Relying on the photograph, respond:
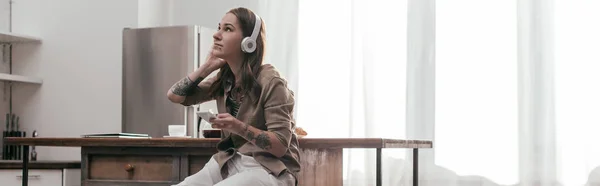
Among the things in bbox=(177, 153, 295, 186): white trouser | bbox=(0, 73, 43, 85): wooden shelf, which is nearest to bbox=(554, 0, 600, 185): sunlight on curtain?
bbox=(177, 153, 295, 186): white trouser

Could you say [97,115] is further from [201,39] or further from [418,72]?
[418,72]

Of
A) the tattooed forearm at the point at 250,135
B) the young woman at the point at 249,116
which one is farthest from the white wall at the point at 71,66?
the tattooed forearm at the point at 250,135

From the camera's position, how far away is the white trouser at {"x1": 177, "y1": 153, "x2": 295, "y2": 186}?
2750mm

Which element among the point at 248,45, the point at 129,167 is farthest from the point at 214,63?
the point at 129,167

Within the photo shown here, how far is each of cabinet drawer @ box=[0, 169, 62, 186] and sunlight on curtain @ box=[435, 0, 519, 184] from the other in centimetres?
245

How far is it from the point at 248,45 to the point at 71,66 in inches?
154

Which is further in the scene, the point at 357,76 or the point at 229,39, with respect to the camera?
the point at 357,76

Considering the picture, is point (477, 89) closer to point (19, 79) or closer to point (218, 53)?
point (218, 53)

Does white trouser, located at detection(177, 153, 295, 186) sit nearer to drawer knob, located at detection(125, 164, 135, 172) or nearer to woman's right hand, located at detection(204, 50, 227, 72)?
woman's right hand, located at detection(204, 50, 227, 72)

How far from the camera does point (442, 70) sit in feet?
18.7

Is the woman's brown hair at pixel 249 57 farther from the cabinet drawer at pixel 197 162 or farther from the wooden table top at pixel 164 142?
the cabinet drawer at pixel 197 162

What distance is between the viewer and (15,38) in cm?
647

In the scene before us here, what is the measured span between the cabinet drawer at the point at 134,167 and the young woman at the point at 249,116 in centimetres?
86

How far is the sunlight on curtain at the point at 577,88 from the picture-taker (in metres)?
5.31
